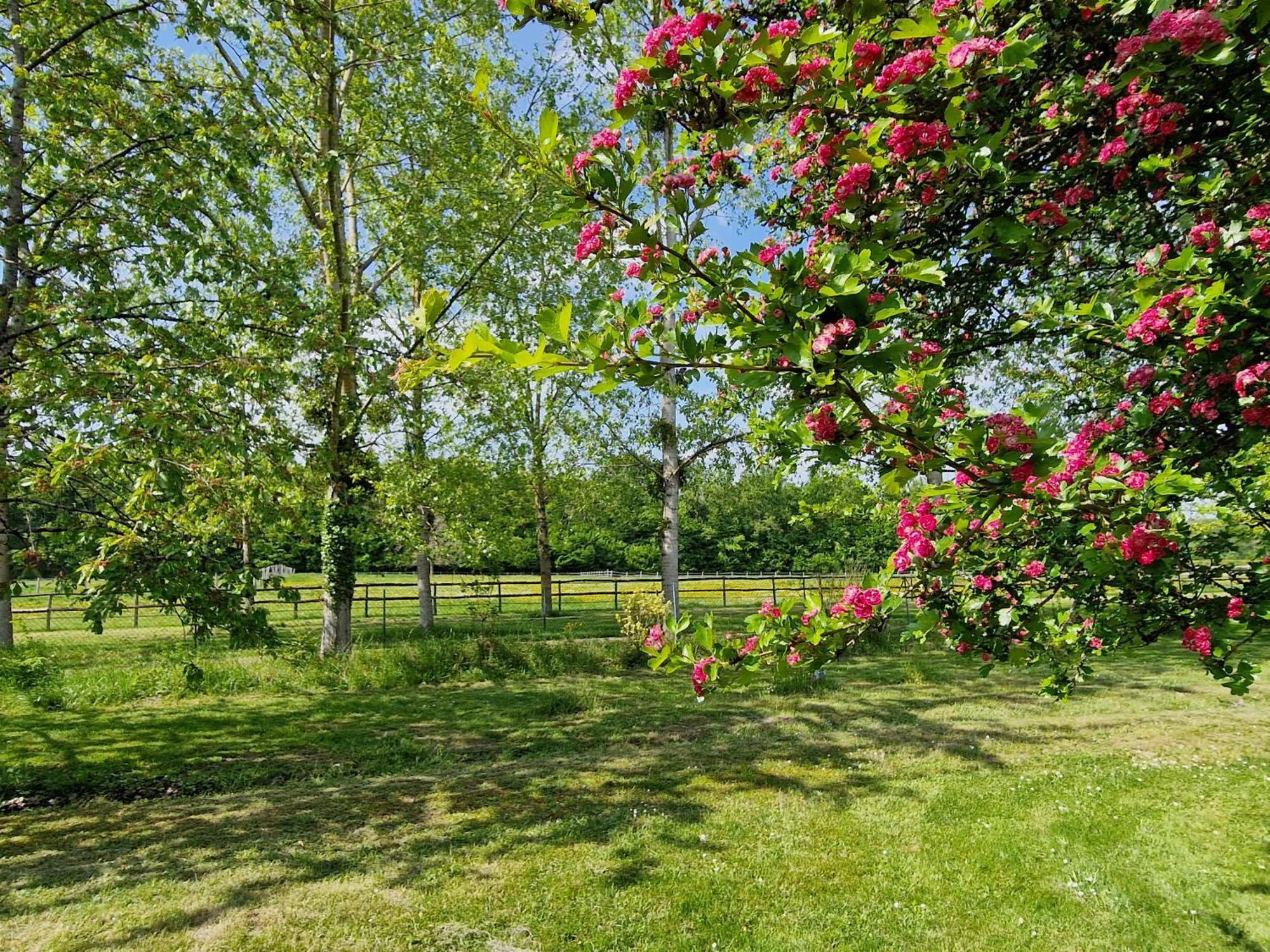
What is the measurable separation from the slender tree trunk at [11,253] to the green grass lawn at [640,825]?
2.28 m

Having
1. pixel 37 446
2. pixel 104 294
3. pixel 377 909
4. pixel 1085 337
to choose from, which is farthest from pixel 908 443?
pixel 37 446

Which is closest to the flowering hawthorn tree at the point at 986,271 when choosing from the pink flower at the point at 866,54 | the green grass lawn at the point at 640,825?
the pink flower at the point at 866,54

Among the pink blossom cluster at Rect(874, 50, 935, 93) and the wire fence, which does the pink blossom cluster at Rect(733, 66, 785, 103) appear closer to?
the pink blossom cluster at Rect(874, 50, 935, 93)

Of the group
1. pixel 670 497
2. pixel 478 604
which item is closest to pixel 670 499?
pixel 670 497

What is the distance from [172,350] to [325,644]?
7.12 m

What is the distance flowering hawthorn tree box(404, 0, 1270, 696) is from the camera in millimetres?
1550

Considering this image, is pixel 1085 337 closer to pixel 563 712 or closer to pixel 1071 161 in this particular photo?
pixel 1071 161

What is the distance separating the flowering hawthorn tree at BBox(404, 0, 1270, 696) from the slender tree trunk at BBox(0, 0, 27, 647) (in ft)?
16.2

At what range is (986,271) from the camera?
2703mm

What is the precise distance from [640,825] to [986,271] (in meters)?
4.16

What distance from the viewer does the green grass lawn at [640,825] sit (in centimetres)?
349

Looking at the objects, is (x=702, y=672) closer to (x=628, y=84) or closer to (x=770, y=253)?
(x=770, y=253)

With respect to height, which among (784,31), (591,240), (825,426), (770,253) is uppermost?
(784,31)

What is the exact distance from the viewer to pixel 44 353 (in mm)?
4570
